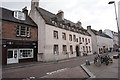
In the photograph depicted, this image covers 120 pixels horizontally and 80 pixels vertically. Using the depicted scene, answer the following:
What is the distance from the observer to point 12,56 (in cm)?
1473

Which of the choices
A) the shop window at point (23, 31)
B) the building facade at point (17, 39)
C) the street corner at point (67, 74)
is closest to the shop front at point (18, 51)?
the building facade at point (17, 39)

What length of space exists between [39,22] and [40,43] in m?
4.35

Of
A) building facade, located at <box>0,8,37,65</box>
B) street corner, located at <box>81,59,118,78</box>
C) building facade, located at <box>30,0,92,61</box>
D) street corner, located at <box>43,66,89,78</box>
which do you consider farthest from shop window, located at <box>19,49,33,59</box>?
street corner, located at <box>81,59,118,78</box>

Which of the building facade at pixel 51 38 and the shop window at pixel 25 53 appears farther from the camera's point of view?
the building facade at pixel 51 38

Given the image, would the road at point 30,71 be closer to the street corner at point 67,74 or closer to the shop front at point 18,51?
the street corner at point 67,74

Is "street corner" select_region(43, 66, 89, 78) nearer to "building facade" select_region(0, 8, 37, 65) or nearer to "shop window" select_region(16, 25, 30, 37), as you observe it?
"building facade" select_region(0, 8, 37, 65)

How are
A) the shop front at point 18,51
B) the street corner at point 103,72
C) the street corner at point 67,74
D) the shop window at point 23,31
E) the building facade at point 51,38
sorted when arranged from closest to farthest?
the street corner at point 103,72, the street corner at point 67,74, the shop front at point 18,51, the shop window at point 23,31, the building facade at point 51,38

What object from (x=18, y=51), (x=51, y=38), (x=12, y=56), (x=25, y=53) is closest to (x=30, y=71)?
(x=12, y=56)

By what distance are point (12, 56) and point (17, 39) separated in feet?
9.39

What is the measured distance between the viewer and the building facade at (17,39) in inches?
553

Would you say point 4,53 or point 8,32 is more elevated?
point 8,32

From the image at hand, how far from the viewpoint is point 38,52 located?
1812 cm

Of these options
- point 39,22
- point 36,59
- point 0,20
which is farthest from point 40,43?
point 0,20

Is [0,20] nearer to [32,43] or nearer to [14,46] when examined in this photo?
[14,46]
